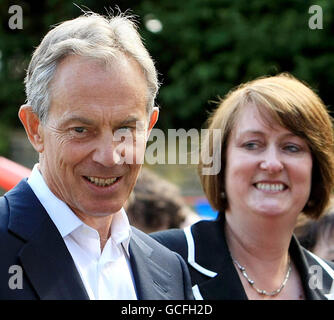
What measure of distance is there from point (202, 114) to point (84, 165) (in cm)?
889

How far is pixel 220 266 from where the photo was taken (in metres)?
2.59

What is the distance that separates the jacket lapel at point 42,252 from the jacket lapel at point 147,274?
0.85ft

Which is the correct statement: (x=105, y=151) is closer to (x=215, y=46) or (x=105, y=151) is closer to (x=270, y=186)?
(x=270, y=186)

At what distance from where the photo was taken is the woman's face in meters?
2.60

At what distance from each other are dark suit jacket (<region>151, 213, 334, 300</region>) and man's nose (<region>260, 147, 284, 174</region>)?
1.20 feet

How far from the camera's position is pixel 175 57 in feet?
35.5

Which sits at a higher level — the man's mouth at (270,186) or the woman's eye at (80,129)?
the woman's eye at (80,129)

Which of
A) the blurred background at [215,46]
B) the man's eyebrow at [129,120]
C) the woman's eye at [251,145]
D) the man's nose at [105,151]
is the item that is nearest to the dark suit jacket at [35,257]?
the man's nose at [105,151]

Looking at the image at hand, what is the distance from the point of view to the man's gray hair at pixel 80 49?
1.77 metres

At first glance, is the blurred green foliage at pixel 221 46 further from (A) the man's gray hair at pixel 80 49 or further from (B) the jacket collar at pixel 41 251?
(B) the jacket collar at pixel 41 251

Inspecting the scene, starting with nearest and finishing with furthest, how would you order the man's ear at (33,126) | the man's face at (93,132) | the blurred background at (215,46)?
the man's face at (93,132), the man's ear at (33,126), the blurred background at (215,46)

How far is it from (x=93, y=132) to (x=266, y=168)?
3.40ft
